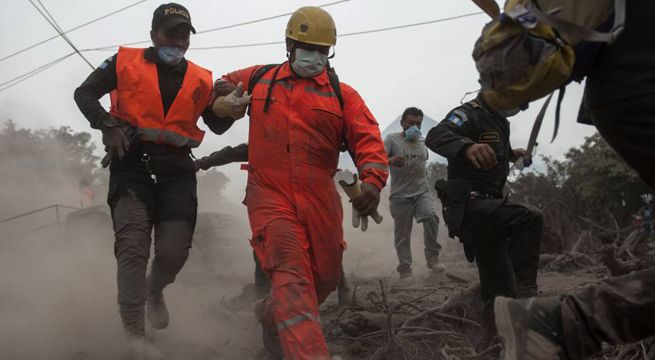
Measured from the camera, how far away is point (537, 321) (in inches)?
77.7

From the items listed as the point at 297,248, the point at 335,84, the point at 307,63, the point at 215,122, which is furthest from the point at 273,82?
the point at 297,248

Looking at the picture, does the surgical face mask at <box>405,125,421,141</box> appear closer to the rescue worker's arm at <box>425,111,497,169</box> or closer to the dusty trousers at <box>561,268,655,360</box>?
the rescue worker's arm at <box>425,111,497,169</box>

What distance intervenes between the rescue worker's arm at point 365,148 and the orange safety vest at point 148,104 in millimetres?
1001

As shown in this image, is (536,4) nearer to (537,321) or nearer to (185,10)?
(537,321)

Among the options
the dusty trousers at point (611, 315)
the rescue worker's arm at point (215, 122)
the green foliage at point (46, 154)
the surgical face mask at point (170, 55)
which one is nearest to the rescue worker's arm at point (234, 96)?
the rescue worker's arm at point (215, 122)

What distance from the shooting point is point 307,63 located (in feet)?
12.1

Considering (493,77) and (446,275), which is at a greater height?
(493,77)

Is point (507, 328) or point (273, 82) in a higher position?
point (273, 82)

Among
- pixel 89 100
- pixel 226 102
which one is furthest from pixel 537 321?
pixel 89 100

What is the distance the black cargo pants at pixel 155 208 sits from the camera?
12.3 ft

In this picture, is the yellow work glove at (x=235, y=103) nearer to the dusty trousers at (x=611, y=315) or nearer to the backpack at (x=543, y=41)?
the backpack at (x=543, y=41)

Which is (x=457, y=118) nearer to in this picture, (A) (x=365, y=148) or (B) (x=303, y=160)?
(A) (x=365, y=148)

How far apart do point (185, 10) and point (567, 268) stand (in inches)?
194

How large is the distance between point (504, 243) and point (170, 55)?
2365 millimetres
